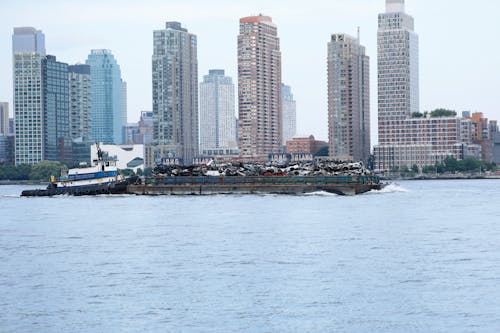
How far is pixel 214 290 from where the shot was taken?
176 ft

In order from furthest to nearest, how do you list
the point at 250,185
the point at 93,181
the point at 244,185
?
the point at 244,185
the point at 250,185
the point at 93,181

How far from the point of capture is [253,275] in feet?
192

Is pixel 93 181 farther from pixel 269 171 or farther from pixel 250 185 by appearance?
pixel 269 171

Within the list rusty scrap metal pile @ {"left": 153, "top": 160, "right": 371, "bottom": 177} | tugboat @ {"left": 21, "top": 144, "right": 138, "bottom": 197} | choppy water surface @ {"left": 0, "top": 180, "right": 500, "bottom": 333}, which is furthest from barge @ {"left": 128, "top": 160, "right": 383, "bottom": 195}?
choppy water surface @ {"left": 0, "top": 180, "right": 500, "bottom": 333}

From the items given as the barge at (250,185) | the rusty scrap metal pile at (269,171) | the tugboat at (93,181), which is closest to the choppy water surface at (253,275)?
the tugboat at (93,181)

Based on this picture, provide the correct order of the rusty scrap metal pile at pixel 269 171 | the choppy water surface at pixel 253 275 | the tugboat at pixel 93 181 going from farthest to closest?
the rusty scrap metal pile at pixel 269 171 → the tugboat at pixel 93 181 → the choppy water surface at pixel 253 275

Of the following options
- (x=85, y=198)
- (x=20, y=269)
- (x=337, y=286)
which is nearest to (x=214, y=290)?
(x=337, y=286)

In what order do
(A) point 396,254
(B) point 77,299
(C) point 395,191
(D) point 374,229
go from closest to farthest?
(B) point 77,299, (A) point 396,254, (D) point 374,229, (C) point 395,191

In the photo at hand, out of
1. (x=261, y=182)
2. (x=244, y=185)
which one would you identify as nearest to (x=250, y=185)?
(x=244, y=185)

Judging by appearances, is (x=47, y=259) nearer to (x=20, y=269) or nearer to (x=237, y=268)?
(x=20, y=269)

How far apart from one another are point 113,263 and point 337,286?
56.0 feet

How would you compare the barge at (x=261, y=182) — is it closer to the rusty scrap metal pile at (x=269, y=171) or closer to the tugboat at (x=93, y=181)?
the rusty scrap metal pile at (x=269, y=171)

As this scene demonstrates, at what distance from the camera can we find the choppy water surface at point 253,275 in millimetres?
46219

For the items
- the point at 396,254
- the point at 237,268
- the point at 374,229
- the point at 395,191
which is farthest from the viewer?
the point at 395,191
